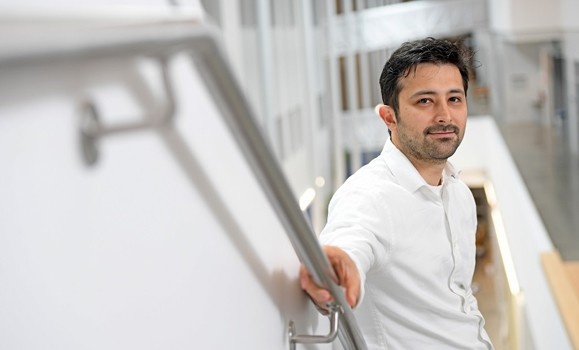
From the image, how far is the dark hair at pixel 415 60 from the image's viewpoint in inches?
59.0

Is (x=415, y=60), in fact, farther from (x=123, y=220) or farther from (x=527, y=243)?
(x=527, y=243)

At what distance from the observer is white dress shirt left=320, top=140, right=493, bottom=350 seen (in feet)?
5.03

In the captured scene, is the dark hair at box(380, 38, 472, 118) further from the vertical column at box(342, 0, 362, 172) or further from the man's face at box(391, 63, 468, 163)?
the vertical column at box(342, 0, 362, 172)

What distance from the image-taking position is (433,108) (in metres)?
1.53

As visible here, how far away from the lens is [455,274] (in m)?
1.65

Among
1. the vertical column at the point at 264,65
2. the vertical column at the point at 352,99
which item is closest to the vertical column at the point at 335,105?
the vertical column at the point at 352,99

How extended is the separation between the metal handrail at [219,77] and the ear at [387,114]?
315 mm

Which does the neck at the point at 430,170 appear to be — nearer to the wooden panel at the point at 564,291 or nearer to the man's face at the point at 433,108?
the man's face at the point at 433,108

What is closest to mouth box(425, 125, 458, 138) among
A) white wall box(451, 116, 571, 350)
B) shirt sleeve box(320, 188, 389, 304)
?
shirt sleeve box(320, 188, 389, 304)

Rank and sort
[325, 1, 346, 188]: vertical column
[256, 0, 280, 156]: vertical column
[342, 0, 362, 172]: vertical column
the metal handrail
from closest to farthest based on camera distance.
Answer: the metal handrail < [256, 0, 280, 156]: vertical column < [342, 0, 362, 172]: vertical column < [325, 1, 346, 188]: vertical column

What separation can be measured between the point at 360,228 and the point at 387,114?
8.4 inches

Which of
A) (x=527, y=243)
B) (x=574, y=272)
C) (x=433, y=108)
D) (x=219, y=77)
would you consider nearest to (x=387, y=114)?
(x=433, y=108)

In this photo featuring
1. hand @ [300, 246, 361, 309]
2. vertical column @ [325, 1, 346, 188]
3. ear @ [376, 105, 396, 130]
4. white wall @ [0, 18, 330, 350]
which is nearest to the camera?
white wall @ [0, 18, 330, 350]

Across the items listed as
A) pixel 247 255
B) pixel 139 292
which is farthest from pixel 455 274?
A: pixel 139 292
